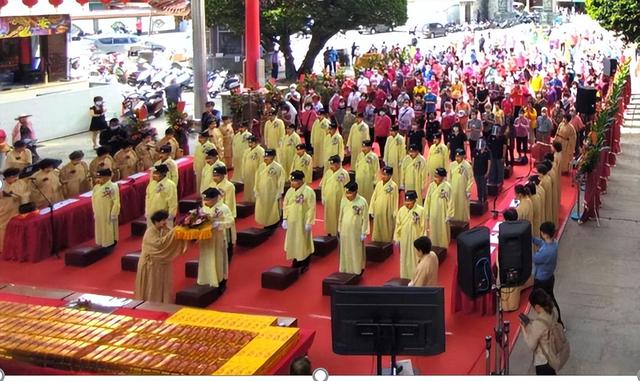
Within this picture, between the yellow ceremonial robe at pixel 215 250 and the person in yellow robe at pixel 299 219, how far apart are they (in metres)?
Result: 1.13

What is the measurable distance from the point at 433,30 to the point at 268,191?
40099mm

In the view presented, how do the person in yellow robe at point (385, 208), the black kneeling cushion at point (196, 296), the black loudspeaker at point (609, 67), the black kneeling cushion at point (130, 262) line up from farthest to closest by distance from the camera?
the black loudspeaker at point (609, 67) → the person in yellow robe at point (385, 208) → the black kneeling cushion at point (130, 262) → the black kneeling cushion at point (196, 296)

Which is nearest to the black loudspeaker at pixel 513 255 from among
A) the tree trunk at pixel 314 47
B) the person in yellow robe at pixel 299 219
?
the person in yellow robe at pixel 299 219

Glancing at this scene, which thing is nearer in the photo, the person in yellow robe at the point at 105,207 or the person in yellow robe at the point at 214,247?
the person in yellow robe at the point at 214,247

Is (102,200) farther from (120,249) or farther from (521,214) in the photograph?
(521,214)

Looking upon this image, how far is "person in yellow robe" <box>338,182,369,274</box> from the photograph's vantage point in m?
11.4

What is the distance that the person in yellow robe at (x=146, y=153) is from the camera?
52.7ft

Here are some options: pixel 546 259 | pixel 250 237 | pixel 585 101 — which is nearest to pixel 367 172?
pixel 250 237

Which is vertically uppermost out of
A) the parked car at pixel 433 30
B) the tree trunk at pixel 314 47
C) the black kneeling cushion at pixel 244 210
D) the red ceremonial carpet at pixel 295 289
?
the parked car at pixel 433 30

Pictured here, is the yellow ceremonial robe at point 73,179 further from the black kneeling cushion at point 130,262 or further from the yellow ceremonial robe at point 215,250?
the yellow ceremonial robe at point 215,250

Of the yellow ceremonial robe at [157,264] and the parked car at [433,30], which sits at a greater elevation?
the parked car at [433,30]

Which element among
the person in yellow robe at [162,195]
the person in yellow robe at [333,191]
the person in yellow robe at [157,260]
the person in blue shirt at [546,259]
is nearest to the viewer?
the person in blue shirt at [546,259]

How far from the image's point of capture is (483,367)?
8.98 metres

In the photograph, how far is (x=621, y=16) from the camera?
81.7 feet
